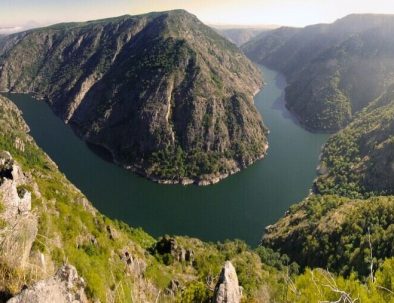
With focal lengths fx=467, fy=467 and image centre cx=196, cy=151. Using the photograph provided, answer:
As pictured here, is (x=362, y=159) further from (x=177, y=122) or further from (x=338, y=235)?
(x=177, y=122)

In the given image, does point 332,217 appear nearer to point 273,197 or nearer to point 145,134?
point 273,197

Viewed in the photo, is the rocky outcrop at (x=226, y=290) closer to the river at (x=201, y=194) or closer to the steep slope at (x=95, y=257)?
the steep slope at (x=95, y=257)

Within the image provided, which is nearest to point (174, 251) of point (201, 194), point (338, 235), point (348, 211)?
point (338, 235)

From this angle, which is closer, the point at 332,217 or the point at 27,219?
the point at 27,219

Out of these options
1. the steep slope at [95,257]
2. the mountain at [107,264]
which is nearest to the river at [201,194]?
the mountain at [107,264]

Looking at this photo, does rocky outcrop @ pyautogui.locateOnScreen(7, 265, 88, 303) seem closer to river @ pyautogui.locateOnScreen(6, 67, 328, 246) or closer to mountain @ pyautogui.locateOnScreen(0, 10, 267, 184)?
river @ pyautogui.locateOnScreen(6, 67, 328, 246)

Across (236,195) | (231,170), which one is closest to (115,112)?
(231,170)
